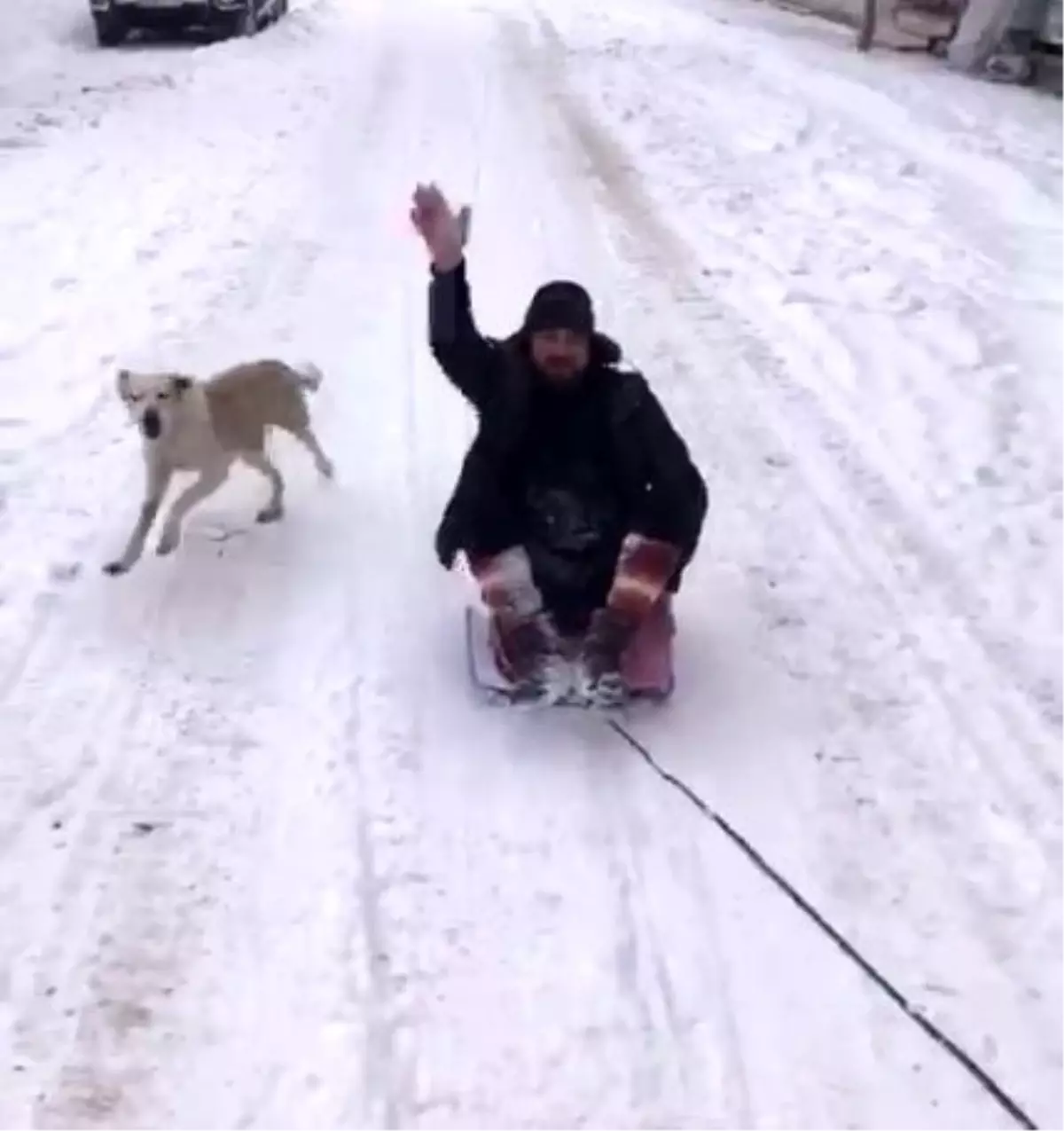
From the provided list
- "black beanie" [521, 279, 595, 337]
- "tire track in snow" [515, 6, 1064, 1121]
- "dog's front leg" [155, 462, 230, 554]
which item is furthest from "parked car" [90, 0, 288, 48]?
"black beanie" [521, 279, 595, 337]

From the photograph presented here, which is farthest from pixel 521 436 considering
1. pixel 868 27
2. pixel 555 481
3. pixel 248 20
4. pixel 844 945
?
pixel 868 27

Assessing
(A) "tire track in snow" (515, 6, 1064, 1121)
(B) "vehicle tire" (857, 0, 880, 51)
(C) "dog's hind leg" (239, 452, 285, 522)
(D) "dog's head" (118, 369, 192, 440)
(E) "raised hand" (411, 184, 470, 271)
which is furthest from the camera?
(B) "vehicle tire" (857, 0, 880, 51)

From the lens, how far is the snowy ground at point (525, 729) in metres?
3.20

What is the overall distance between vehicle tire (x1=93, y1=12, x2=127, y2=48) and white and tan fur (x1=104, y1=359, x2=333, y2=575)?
532 inches

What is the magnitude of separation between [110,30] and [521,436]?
14.8 meters

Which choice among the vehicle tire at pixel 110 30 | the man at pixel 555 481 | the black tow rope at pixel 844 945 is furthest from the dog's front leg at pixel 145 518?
the vehicle tire at pixel 110 30

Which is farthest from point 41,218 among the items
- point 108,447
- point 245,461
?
point 245,461

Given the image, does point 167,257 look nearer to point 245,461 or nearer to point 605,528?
point 245,461

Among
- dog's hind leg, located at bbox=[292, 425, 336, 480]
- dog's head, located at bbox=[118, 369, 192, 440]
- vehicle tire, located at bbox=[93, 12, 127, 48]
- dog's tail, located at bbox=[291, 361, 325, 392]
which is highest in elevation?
dog's head, located at bbox=[118, 369, 192, 440]

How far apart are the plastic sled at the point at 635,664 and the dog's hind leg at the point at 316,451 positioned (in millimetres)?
1282

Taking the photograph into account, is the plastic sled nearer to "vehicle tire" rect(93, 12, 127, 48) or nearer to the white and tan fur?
the white and tan fur

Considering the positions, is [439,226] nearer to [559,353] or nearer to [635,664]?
[559,353]

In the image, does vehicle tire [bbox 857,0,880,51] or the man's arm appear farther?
vehicle tire [bbox 857,0,880,51]

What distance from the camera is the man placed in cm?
430
